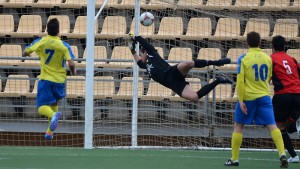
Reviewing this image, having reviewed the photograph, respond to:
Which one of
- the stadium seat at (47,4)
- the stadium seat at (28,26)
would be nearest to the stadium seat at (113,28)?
the stadium seat at (47,4)

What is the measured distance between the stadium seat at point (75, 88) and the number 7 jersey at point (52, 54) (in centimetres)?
412

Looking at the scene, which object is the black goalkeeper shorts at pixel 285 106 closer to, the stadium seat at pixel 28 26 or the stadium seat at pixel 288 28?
the stadium seat at pixel 288 28

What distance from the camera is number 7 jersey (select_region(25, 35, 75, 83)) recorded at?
12.1 metres

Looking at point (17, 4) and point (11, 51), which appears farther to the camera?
point (17, 4)

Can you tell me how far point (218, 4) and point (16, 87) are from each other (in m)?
4.84

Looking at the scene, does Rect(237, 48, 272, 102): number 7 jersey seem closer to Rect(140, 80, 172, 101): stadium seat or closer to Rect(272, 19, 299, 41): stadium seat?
Rect(140, 80, 172, 101): stadium seat

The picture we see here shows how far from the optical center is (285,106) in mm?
11805

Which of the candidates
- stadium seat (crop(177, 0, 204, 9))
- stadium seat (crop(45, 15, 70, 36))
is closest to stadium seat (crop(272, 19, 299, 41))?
stadium seat (crop(177, 0, 204, 9))

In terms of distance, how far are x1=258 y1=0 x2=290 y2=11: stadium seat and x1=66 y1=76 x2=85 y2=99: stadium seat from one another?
420 centimetres

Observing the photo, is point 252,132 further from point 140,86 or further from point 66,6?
point 66,6

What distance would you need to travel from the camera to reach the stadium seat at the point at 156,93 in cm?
1617

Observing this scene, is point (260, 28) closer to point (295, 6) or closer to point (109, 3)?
point (295, 6)

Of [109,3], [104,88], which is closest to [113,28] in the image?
[109,3]

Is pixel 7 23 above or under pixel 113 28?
above
